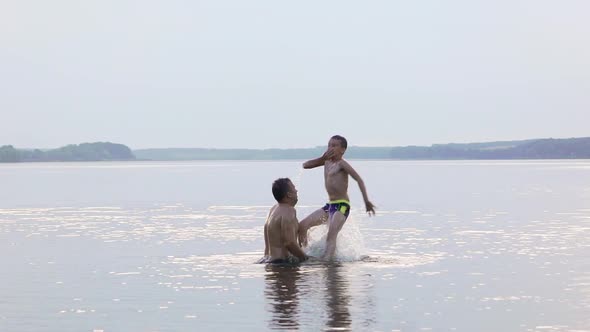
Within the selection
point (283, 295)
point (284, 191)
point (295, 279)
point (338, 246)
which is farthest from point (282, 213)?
point (283, 295)

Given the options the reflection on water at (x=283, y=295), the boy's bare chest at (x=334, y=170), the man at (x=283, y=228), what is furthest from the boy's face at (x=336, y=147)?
the reflection on water at (x=283, y=295)

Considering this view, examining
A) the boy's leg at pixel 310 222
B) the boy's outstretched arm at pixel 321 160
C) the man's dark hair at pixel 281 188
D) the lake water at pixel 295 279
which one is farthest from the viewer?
the boy's outstretched arm at pixel 321 160

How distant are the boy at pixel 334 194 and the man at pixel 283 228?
472 mm

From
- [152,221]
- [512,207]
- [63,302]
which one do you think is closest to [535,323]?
[63,302]

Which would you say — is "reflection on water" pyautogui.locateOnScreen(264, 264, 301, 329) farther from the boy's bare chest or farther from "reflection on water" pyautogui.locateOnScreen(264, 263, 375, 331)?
the boy's bare chest

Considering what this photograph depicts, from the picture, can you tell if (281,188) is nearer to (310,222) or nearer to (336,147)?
(310,222)

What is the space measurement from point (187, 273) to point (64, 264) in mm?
3069

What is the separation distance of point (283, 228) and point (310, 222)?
0.83m

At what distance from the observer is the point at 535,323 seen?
13641 mm

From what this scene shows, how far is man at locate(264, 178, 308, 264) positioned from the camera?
20.2 meters

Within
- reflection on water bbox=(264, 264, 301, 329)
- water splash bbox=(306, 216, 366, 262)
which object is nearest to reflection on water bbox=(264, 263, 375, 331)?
reflection on water bbox=(264, 264, 301, 329)

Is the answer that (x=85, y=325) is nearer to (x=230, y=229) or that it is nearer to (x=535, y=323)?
(x=535, y=323)

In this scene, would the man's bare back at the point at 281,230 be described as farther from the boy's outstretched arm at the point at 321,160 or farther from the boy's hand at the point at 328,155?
the boy's hand at the point at 328,155

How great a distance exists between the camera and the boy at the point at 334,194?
20938 millimetres
